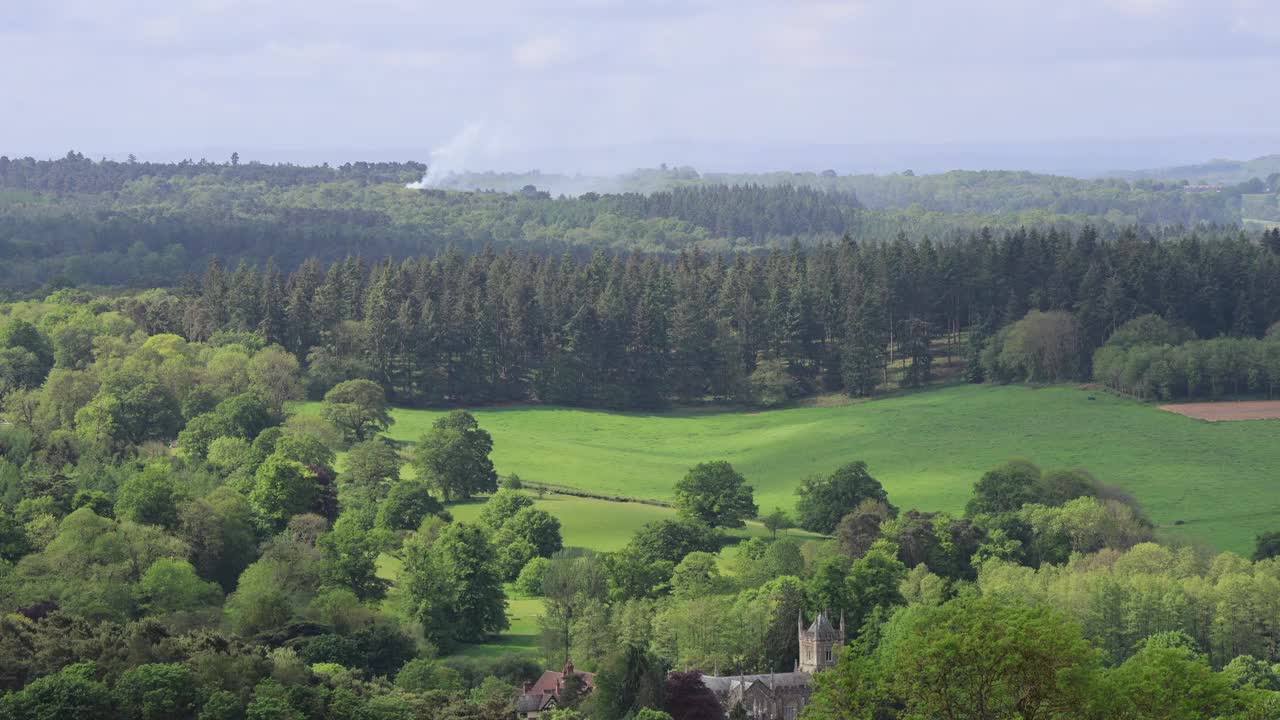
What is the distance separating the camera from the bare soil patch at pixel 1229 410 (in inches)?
4633

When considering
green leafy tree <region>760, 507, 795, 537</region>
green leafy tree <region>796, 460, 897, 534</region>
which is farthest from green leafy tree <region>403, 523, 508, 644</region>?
green leafy tree <region>796, 460, 897, 534</region>

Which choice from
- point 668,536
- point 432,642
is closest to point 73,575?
point 432,642

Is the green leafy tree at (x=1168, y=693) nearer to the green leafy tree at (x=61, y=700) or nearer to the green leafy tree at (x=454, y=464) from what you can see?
the green leafy tree at (x=61, y=700)

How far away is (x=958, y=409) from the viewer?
415 ft

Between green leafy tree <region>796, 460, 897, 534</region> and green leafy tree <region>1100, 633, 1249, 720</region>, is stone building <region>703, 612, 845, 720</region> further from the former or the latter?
green leafy tree <region>796, 460, 897, 534</region>

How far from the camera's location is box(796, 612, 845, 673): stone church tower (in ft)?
237

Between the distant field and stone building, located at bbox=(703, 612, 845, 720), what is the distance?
23.0 m

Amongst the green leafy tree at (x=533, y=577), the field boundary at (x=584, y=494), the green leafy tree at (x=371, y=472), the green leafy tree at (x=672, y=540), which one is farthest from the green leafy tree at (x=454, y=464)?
the green leafy tree at (x=533, y=577)

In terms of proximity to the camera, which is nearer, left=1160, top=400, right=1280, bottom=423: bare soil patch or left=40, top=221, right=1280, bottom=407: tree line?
left=1160, top=400, right=1280, bottom=423: bare soil patch

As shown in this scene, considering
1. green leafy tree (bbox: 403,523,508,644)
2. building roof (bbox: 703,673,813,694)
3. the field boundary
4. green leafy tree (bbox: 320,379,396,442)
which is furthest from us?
green leafy tree (bbox: 320,379,396,442)

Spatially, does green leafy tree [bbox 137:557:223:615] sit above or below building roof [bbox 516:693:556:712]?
above

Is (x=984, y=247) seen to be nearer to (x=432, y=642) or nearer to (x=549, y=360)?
(x=549, y=360)

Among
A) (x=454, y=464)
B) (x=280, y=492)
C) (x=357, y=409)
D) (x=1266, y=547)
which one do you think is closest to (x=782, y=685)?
(x=1266, y=547)

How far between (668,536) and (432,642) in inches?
608
